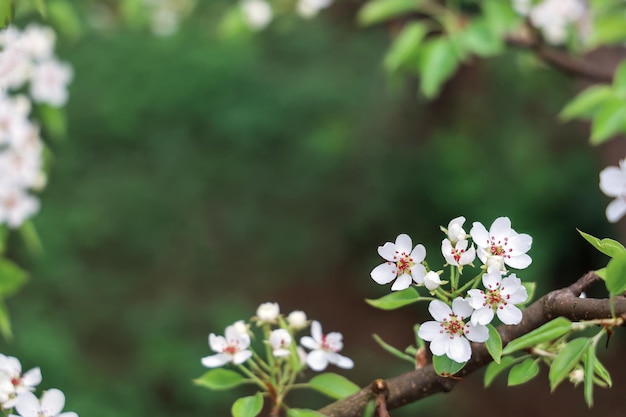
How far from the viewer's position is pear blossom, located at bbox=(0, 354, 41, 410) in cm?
84

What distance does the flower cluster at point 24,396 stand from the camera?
818mm

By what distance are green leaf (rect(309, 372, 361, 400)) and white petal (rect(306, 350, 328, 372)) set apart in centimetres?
2

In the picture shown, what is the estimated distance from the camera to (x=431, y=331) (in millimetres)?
770

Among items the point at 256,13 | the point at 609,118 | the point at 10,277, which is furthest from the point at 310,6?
the point at 10,277

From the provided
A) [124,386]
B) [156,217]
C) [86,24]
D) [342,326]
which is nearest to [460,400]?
[342,326]

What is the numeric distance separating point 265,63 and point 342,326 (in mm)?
1905

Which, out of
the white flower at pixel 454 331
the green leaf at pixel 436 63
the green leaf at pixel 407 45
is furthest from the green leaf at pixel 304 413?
the green leaf at pixel 407 45

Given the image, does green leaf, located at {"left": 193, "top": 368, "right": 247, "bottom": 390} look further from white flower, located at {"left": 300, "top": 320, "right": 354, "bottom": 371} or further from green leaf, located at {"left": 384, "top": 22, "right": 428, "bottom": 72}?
green leaf, located at {"left": 384, "top": 22, "right": 428, "bottom": 72}

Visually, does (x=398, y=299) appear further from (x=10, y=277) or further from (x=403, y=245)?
(x=10, y=277)

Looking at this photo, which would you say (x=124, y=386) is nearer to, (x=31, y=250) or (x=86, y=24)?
(x=31, y=250)

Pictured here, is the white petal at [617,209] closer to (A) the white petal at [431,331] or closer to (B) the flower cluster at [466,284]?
(B) the flower cluster at [466,284]

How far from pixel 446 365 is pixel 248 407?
0.78 feet

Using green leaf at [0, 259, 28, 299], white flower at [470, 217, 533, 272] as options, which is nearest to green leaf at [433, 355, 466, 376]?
white flower at [470, 217, 533, 272]

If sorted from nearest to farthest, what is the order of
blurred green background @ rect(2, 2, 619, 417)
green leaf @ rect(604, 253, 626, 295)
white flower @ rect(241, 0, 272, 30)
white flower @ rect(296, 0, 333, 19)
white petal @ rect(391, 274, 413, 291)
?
green leaf @ rect(604, 253, 626, 295) < white petal @ rect(391, 274, 413, 291) < white flower @ rect(296, 0, 333, 19) < white flower @ rect(241, 0, 272, 30) < blurred green background @ rect(2, 2, 619, 417)
